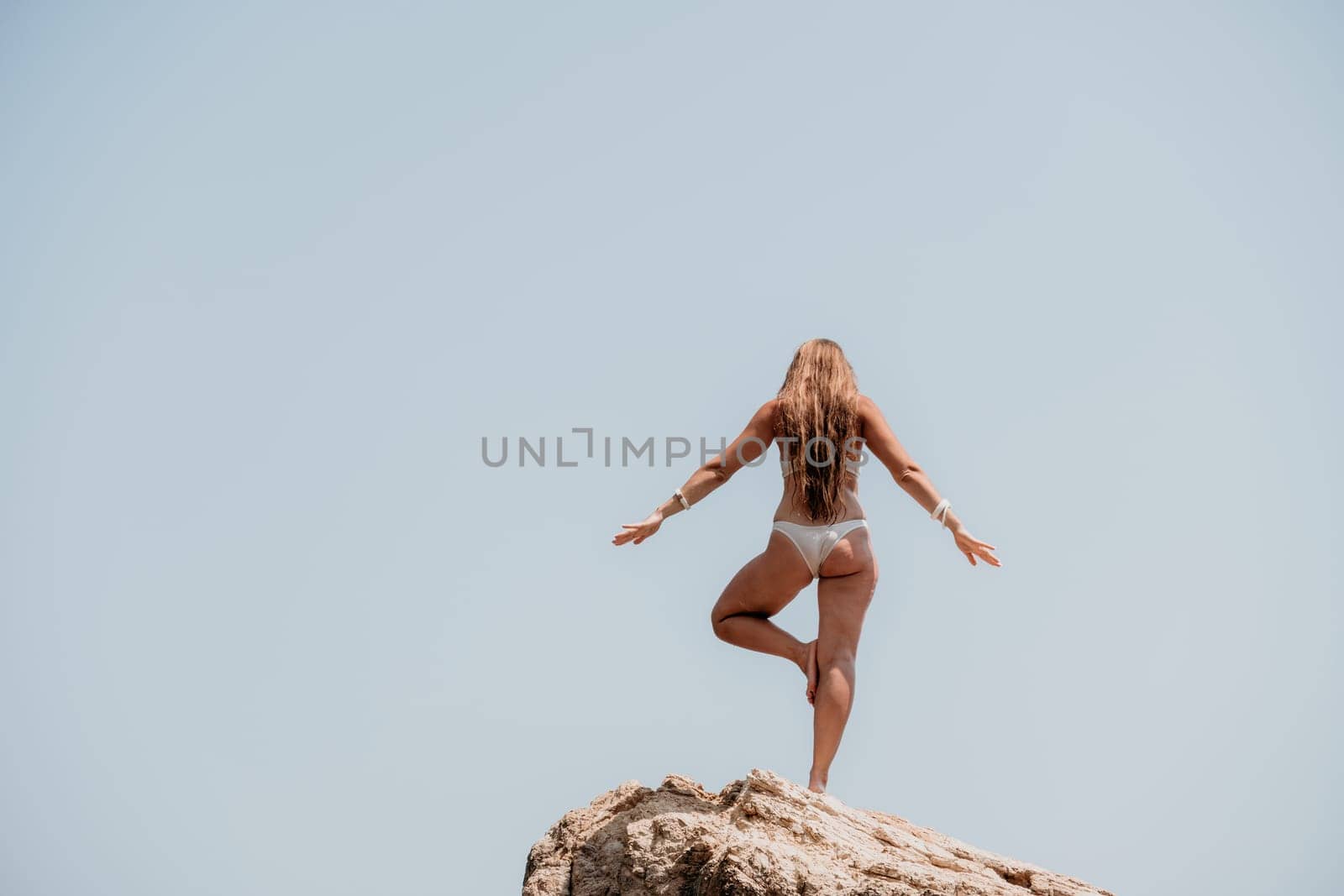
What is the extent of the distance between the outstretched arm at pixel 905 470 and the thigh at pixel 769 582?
984 mm

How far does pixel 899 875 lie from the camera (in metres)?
7.95

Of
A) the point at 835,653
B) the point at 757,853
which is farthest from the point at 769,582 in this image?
the point at 757,853

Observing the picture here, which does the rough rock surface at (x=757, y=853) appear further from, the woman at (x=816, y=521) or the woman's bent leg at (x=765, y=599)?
the woman's bent leg at (x=765, y=599)

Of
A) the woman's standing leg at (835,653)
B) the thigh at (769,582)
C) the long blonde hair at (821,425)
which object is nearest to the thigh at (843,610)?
the woman's standing leg at (835,653)

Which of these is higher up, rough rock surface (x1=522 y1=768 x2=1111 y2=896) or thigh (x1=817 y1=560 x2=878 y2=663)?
thigh (x1=817 y1=560 x2=878 y2=663)

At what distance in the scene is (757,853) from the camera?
791cm

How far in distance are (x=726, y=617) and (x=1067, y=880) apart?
2.97 meters

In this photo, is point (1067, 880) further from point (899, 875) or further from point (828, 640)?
point (828, 640)

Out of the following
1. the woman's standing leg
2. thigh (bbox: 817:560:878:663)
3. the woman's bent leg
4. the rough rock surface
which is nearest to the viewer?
the rough rock surface

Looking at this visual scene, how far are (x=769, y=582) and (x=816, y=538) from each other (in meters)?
0.48

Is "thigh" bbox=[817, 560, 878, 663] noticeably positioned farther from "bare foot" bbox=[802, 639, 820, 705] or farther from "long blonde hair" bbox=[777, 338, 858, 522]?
"long blonde hair" bbox=[777, 338, 858, 522]

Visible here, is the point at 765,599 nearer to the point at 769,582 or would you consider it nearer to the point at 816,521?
the point at 769,582

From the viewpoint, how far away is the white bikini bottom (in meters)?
9.42

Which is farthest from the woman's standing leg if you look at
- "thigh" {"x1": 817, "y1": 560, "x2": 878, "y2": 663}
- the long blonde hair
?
the long blonde hair
